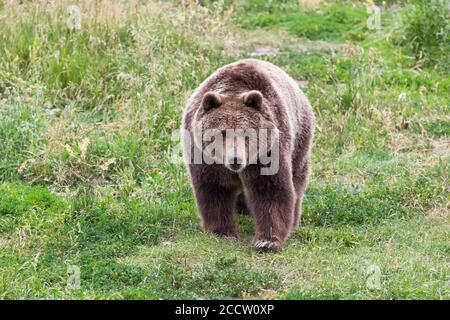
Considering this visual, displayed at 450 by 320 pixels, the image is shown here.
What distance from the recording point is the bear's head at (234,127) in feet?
22.4

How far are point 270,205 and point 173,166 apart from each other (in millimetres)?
2106

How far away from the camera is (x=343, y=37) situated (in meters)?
13.8

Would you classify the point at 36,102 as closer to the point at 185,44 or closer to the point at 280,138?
the point at 185,44

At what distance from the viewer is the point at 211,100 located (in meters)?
6.90

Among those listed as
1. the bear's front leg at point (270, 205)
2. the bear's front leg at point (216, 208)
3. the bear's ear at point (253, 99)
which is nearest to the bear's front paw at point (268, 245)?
the bear's front leg at point (270, 205)

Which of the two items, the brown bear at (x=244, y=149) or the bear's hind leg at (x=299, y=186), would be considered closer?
the brown bear at (x=244, y=149)

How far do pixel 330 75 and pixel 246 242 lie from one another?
4495mm

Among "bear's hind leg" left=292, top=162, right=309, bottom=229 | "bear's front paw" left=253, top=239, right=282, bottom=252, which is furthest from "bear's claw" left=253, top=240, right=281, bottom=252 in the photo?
"bear's hind leg" left=292, top=162, right=309, bottom=229

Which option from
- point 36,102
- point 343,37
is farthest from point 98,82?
point 343,37

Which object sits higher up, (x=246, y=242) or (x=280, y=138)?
(x=280, y=138)

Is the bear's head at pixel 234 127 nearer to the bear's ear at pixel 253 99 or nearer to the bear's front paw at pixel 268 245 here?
the bear's ear at pixel 253 99

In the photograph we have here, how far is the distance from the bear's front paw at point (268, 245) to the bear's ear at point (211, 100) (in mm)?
1219

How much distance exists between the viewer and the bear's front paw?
7.20 meters

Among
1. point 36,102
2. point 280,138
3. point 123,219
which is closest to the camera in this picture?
point 280,138
